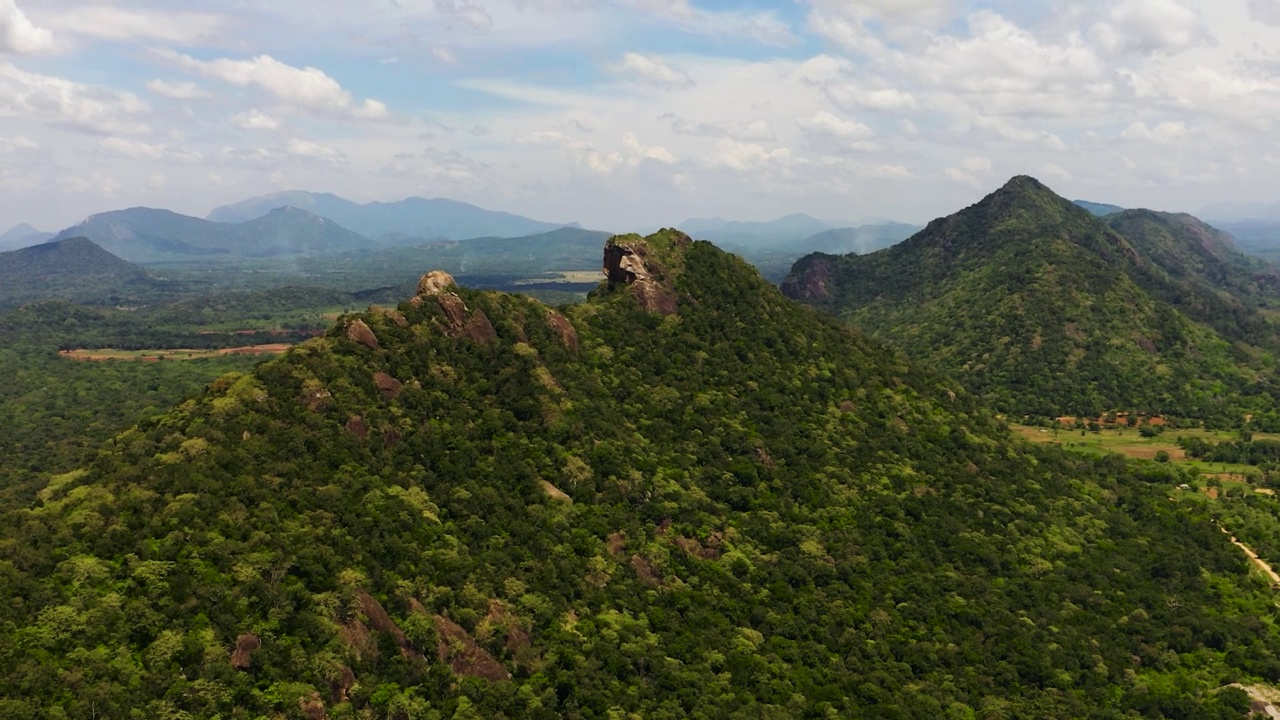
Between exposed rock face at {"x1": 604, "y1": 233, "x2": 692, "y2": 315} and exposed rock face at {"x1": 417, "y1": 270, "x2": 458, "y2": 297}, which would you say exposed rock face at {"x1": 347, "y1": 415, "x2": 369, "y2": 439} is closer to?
exposed rock face at {"x1": 417, "y1": 270, "x2": 458, "y2": 297}

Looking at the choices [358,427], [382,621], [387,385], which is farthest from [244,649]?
[387,385]

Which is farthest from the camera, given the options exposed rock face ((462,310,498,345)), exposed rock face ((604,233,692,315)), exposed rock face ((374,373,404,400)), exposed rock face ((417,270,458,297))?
exposed rock face ((604,233,692,315))

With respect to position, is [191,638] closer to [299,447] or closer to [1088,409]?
[299,447]

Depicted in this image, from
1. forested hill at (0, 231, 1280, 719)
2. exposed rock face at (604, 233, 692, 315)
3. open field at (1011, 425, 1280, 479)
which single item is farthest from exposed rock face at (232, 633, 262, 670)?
open field at (1011, 425, 1280, 479)

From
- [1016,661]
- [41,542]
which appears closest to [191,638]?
[41,542]

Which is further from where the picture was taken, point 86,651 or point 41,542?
point 41,542

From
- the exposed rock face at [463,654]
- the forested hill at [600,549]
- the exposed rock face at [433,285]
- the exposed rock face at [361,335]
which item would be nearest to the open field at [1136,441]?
the forested hill at [600,549]

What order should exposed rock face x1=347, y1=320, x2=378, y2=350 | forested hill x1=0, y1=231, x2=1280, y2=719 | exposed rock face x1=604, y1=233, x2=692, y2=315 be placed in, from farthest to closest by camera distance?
exposed rock face x1=604, y1=233, x2=692, y2=315 < exposed rock face x1=347, y1=320, x2=378, y2=350 < forested hill x1=0, y1=231, x2=1280, y2=719
